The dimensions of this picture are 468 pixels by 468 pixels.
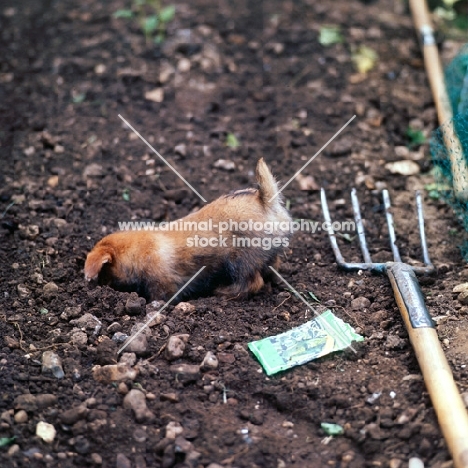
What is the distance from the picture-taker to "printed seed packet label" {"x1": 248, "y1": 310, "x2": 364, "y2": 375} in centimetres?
414

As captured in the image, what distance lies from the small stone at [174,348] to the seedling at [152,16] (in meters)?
4.09

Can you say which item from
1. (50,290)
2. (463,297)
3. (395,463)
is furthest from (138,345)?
(463,297)

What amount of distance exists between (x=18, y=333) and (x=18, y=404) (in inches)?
26.9

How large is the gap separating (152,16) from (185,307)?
479 centimetres

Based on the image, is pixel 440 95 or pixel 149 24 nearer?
→ pixel 440 95

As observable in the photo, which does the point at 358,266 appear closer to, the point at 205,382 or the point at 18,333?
the point at 205,382

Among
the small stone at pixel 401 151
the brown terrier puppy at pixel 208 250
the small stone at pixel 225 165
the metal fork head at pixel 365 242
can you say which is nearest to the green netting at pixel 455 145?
the metal fork head at pixel 365 242

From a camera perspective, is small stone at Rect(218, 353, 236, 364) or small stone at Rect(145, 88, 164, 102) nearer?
small stone at Rect(218, 353, 236, 364)

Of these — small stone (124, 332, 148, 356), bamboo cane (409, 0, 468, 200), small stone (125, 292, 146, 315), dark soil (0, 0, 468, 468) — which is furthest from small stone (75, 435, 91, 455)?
bamboo cane (409, 0, 468, 200)

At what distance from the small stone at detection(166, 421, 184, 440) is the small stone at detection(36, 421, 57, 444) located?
0.62 m

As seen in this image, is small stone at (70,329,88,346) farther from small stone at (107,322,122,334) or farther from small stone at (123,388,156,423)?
small stone at (123,388,156,423)

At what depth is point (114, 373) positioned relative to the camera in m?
3.98

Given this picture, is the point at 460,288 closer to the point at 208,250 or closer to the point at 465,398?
the point at 465,398

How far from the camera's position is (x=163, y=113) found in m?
6.73
